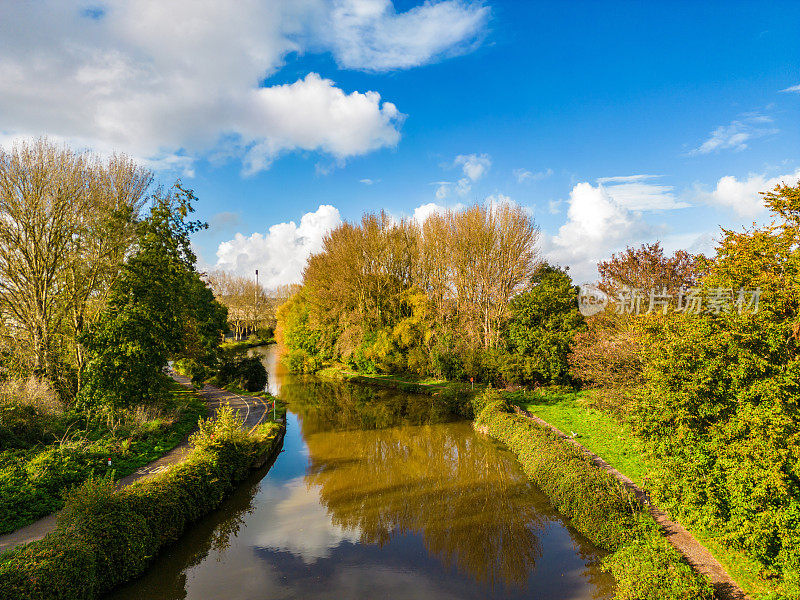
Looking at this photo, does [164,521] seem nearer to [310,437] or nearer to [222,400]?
[310,437]

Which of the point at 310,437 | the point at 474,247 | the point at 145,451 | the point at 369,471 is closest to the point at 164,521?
the point at 145,451

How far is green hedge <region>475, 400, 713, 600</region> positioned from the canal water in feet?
1.92

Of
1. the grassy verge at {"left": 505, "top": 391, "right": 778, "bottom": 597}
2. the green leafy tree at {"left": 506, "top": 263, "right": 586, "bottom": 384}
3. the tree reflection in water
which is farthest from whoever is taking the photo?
the green leafy tree at {"left": 506, "top": 263, "right": 586, "bottom": 384}

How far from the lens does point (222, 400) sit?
1056 inches

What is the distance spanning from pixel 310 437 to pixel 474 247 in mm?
18526

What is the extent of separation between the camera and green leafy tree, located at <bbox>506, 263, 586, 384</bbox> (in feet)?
81.8

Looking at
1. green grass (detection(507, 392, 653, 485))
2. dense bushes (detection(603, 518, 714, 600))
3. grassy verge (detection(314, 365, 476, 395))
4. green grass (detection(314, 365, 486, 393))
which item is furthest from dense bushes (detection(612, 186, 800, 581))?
grassy verge (detection(314, 365, 476, 395))

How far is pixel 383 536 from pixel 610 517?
6461 mm

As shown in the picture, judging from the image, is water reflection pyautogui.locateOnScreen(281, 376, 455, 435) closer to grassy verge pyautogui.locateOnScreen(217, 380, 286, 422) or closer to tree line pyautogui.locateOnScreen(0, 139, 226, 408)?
grassy verge pyautogui.locateOnScreen(217, 380, 286, 422)

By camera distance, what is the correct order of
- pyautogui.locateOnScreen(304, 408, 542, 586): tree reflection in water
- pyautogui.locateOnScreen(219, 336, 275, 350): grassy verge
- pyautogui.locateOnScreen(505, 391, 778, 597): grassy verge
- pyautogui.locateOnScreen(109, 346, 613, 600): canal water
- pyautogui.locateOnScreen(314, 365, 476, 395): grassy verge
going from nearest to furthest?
1. pyautogui.locateOnScreen(505, 391, 778, 597): grassy verge
2. pyautogui.locateOnScreen(109, 346, 613, 600): canal water
3. pyautogui.locateOnScreen(304, 408, 542, 586): tree reflection in water
4. pyautogui.locateOnScreen(314, 365, 476, 395): grassy verge
5. pyautogui.locateOnScreen(219, 336, 275, 350): grassy verge

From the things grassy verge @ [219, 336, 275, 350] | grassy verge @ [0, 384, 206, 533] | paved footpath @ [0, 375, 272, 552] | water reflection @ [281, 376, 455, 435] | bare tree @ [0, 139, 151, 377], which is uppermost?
bare tree @ [0, 139, 151, 377]

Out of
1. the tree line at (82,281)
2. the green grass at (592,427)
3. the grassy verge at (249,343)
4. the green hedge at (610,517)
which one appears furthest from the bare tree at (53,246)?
the grassy verge at (249,343)

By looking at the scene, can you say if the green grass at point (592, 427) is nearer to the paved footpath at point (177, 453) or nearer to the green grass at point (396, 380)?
the green grass at point (396, 380)

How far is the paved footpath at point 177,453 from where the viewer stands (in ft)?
32.7
